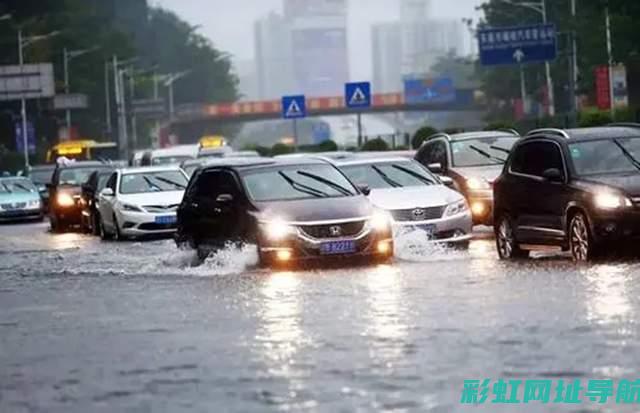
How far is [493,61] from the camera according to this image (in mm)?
63188

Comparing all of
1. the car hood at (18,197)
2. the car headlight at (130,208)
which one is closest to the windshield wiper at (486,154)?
the car headlight at (130,208)

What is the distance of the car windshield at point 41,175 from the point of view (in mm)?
58281

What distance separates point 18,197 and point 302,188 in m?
30.8

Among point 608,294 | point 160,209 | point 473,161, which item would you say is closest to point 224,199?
point 608,294

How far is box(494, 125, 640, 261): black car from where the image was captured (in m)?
19.8

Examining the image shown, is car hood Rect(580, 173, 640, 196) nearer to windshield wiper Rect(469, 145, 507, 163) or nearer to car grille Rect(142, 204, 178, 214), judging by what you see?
windshield wiper Rect(469, 145, 507, 163)

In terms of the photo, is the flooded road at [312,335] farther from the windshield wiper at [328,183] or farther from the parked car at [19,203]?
the parked car at [19,203]

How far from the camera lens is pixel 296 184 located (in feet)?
74.5

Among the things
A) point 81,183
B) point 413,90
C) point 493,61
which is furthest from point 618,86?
point 413,90

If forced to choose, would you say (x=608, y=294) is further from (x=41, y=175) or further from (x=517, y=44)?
(x=517, y=44)

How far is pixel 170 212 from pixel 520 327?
67.6ft

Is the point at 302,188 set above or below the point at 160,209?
above

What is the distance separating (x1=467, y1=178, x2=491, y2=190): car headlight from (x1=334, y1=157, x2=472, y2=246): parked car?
336cm

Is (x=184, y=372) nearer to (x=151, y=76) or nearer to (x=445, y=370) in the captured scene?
(x=445, y=370)
